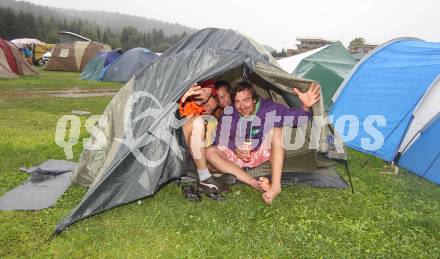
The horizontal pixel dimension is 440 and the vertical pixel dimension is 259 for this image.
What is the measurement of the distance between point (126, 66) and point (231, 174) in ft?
59.1

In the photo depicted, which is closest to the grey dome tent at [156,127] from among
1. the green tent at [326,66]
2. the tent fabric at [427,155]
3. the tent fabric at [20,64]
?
the tent fabric at [427,155]

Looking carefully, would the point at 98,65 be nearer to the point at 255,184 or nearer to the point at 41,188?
the point at 41,188

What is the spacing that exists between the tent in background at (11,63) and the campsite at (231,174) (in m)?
12.6

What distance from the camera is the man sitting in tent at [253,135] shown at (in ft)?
14.6

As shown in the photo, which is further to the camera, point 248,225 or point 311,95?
point 311,95

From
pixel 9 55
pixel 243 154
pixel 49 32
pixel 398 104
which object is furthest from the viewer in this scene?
pixel 49 32

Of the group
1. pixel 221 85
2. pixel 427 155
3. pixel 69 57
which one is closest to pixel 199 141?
pixel 221 85

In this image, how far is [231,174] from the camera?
4668mm

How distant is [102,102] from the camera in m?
12.2

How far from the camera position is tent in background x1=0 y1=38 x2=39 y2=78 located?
17.8 m

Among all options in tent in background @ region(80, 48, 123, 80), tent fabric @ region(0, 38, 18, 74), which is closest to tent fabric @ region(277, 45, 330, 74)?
tent in background @ region(80, 48, 123, 80)

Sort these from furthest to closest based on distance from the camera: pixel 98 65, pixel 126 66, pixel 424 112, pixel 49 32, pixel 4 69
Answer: pixel 49 32 < pixel 98 65 < pixel 126 66 < pixel 4 69 < pixel 424 112

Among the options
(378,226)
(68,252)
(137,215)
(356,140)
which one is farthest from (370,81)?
(68,252)

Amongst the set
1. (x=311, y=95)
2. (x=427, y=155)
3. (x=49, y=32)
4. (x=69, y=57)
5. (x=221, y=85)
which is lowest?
(x=49, y=32)
